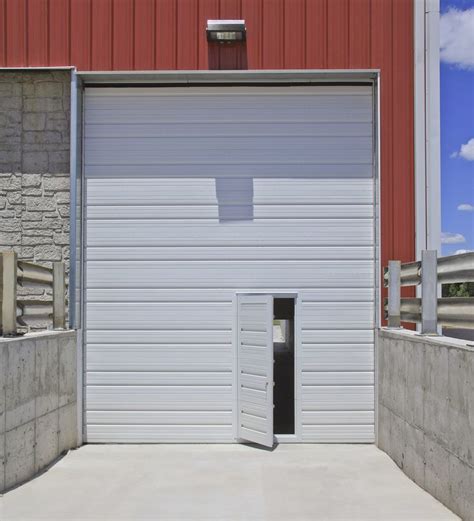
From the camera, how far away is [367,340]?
10.2 meters

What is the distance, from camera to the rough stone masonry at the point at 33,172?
10312 mm

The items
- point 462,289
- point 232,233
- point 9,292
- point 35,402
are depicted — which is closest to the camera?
point 9,292

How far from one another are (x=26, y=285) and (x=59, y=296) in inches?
55.6

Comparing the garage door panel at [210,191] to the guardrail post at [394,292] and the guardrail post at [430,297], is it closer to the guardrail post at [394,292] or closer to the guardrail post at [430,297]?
the guardrail post at [394,292]

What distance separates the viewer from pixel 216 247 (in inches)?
406

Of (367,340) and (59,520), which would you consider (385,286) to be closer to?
(367,340)

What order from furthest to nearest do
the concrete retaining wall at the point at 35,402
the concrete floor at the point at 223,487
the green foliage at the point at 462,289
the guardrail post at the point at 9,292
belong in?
the green foliage at the point at 462,289, the guardrail post at the point at 9,292, the concrete retaining wall at the point at 35,402, the concrete floor at the point at 223,487

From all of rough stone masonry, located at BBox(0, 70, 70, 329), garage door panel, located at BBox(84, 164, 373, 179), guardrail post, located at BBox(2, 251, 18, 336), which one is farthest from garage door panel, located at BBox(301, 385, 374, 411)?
guardrail post, located at BBox(2, 251, 18, 336)

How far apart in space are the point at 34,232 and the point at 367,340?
5092mm

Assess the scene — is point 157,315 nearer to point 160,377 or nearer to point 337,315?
point 160,377

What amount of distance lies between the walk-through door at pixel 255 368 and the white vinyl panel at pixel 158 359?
0.35 metres

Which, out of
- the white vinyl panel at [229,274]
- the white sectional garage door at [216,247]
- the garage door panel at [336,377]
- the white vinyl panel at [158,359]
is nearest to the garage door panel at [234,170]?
the white sectional garage door at [216,247]

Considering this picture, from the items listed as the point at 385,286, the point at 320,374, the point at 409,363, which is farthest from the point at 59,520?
the point at 385,286

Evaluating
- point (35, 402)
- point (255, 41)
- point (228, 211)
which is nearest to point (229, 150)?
point (228, 211)
